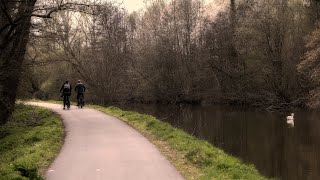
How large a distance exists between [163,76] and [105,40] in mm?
11253

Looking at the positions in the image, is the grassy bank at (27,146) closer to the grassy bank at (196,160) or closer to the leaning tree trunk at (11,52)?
the leaning tree trunk at (11,52)

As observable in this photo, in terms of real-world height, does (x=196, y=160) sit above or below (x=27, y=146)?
above

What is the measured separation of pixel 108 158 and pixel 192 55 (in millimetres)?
42655

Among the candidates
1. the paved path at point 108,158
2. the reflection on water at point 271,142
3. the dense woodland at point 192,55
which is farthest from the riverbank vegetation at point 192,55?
the paved path at point 108,158

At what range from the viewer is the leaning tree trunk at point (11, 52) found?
1943 centimetres

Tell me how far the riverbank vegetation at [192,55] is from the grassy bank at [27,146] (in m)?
15.9

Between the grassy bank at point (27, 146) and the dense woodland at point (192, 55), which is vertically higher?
the dense woodland at point (192, 55)

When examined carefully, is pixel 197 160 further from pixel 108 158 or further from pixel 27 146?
pixel 27 146

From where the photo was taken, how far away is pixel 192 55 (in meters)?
53.8

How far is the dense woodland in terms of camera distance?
42719mm

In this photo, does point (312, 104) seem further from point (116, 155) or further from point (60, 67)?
point (60, 67)

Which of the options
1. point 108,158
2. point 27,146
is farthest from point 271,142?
point 27,146

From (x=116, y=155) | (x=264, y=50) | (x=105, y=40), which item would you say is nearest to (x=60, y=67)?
(x=105, y=40)

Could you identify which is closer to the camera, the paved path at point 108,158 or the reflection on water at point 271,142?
the paved path at point 108,158
